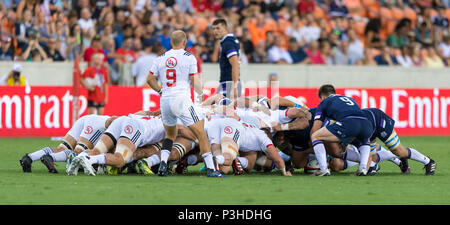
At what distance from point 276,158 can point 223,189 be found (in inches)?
85.7

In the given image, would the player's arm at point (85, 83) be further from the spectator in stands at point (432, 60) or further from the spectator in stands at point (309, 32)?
the spectator in stands at point (432, 60)

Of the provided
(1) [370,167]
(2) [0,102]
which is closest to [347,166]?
(1) [370,167]

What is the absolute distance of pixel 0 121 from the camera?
20469 millimetres

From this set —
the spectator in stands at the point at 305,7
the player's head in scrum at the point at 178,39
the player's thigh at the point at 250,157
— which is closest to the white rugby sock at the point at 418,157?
the player's thigh at the point at 250,157

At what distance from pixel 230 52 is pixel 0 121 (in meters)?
8.79

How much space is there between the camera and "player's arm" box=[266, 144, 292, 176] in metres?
11.9

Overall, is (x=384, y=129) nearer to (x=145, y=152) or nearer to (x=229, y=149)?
(x=229, y=149)

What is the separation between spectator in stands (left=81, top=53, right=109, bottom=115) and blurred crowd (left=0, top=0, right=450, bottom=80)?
55 centimetres

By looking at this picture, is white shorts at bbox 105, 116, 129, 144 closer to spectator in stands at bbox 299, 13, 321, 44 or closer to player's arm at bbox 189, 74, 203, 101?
player's arm at bbox 189, 74, 203, 101

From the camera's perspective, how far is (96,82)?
2031 centimetres

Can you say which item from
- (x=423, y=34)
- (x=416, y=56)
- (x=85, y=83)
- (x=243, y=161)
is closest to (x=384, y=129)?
(x=243, y=161)

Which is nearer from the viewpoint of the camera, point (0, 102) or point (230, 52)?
point (230, 52)

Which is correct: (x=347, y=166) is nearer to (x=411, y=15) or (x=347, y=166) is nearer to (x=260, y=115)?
(x=260, y=115)

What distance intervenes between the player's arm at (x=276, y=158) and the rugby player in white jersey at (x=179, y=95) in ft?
2.83
